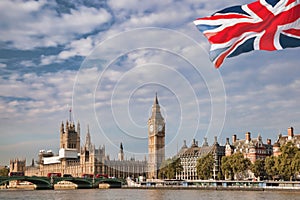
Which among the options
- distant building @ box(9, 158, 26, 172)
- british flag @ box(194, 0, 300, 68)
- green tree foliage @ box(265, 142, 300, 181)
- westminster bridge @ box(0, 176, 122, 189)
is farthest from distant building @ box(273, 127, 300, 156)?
distant building @ box(9, 158, 26, 172)

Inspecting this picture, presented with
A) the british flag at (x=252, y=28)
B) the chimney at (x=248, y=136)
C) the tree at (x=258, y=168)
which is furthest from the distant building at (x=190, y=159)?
the british flag at (x=252, y=28)

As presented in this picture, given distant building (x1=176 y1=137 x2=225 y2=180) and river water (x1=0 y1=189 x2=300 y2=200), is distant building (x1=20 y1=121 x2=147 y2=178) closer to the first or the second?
distant building (x1=176 y1=137 x2=225 y2=180)

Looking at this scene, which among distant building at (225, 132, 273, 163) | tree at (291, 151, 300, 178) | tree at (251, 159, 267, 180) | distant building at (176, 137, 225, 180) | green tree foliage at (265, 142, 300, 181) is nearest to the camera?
tree at (291, 151, 300, 178)

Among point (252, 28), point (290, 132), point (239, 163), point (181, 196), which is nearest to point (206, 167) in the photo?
point (239, 163)

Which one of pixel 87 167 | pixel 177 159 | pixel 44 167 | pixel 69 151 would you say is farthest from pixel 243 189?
pixel 44 167

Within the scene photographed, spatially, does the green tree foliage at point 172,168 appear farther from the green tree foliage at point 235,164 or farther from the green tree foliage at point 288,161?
the green tree foliage at point 288,161

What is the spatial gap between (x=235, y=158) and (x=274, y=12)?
61072mm

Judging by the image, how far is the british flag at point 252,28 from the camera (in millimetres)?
10555

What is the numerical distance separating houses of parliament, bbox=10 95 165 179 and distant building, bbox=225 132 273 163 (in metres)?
13.2

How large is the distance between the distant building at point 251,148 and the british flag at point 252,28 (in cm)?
6665

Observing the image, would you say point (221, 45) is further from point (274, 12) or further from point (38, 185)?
point (38, 185)

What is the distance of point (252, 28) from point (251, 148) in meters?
68.0

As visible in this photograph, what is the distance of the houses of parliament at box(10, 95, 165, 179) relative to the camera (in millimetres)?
108775

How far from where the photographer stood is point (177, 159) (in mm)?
94250
